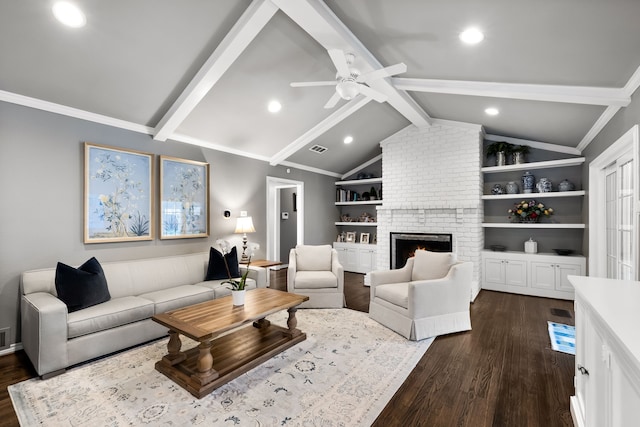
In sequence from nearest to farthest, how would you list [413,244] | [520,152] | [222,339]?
[222,339] → [520,152] → [413,244]

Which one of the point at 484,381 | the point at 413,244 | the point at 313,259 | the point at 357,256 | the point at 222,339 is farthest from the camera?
the point at 357,256

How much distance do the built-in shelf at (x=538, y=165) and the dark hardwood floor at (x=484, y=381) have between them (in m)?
2.36

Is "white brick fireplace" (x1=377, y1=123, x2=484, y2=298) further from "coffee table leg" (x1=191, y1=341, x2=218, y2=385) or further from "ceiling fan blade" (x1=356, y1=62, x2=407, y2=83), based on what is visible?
"coffee table leg" (x1=191, y1=341, x2=218, y2=385)

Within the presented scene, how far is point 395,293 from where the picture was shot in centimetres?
332

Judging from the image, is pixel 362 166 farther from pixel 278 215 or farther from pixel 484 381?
pixel 484 381

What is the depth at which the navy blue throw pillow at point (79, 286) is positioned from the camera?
266 centimetres

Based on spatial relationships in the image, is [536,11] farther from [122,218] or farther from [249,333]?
[122,218]

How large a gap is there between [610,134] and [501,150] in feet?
6.79

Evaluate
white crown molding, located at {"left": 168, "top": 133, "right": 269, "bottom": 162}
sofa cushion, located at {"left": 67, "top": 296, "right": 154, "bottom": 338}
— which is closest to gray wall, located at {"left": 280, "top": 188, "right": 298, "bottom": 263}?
white crown molding, located at {"left": 168, "top": 133, "right": 269, "bottom": 162}

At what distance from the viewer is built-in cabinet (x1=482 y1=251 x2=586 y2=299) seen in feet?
14.5

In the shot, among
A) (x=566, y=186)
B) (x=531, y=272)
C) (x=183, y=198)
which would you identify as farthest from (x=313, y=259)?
(x=566, y=186)

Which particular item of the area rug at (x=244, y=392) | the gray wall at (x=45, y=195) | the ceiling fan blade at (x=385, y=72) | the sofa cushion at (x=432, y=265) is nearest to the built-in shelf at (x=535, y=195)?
the sofa cushion at (x=432, y=265)

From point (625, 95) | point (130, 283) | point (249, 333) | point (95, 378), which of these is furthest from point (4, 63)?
point (625, 95)

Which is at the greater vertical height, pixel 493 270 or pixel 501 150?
pixel 501 150
